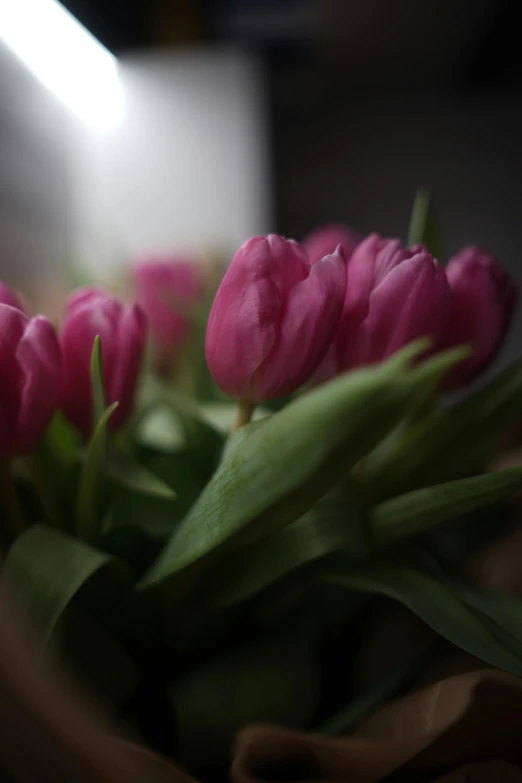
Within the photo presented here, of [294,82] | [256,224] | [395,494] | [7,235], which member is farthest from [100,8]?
A: [294,82]

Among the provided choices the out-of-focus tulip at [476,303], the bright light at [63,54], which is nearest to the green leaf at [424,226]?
the out-of-focus tulip at [476,303]

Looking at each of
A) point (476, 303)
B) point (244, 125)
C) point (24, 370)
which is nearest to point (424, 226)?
point (476, 303)

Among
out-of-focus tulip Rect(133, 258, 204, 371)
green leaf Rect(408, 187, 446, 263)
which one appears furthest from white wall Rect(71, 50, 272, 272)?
green leaf Rect(408, 187, 446, 263)

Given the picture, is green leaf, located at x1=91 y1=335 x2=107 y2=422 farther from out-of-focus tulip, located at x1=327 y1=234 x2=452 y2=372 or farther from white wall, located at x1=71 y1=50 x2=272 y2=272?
white wall, located at x1=71 y1=50 x2=272 y2=272

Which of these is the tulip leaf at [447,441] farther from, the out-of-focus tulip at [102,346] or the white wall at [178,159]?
the white wall at [178,159]

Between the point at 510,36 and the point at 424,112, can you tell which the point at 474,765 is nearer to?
the point at 510,36

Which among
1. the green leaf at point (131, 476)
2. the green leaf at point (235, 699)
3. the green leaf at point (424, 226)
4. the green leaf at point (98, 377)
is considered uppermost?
the green leaf at point (424, 226)
